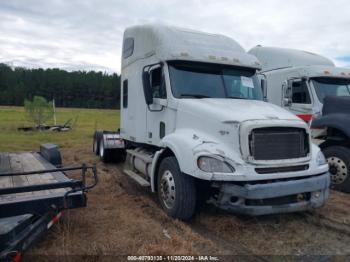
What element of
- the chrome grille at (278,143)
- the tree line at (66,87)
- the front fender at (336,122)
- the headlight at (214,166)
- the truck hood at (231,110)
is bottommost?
the headlight at (214,166)

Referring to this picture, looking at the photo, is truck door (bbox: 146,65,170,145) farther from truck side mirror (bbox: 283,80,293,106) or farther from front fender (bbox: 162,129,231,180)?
truck side mirror (bbox: 283,80,293,106)

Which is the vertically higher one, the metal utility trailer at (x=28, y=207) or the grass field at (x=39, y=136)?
the metal utility trailer at (x=28, y=207)

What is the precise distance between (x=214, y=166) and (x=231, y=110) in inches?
40.7

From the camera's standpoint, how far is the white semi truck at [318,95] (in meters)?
6.54

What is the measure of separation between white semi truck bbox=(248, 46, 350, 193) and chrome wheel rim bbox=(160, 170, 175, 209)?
3.43 m

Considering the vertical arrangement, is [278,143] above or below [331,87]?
below

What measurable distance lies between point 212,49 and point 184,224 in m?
3.19

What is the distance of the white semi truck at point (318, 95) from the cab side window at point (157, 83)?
8.14 ft

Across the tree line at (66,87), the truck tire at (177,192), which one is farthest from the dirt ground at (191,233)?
the tree line at (66,87)

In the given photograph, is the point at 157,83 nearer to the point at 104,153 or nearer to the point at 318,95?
the point at 104,153

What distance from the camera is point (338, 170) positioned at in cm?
651

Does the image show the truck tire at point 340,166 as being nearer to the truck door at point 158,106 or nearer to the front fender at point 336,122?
the front fender at point 336,122

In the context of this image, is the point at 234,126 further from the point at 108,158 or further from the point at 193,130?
the point at 108,158

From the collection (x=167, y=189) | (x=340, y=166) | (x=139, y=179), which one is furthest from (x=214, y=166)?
(x=340, y=166)
